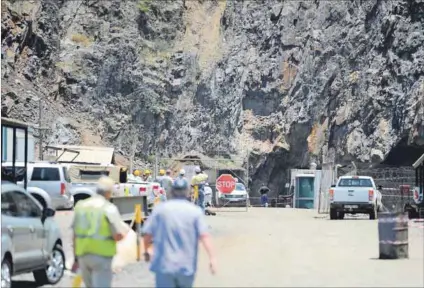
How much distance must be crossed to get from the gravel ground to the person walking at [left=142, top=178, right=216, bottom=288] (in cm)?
512

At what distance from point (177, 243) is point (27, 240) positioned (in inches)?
188

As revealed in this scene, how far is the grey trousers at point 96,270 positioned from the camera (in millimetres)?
9695

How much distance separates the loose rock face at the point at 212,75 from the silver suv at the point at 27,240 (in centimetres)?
4624

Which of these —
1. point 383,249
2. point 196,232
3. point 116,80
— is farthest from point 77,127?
point 196,232

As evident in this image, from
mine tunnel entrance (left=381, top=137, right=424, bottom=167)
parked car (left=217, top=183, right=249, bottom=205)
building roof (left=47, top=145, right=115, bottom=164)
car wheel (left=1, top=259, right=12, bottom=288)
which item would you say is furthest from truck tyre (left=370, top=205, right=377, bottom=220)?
mine tunnel entrance (left=381, top=137, right=424, bottom=167)

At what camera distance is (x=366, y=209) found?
30969 mm

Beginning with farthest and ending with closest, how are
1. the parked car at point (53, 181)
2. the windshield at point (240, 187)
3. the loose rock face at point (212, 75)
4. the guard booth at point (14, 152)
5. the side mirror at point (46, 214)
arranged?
the loose rock face at point (212, 75) < the windshield at point (240, 187) < the parked car at point (53, 181) < the guard booth at point (14, 152) < the side mirror at point (46, 214)

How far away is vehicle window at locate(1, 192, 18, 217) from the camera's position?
12133 mm

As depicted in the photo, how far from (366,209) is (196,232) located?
2350 centimetres

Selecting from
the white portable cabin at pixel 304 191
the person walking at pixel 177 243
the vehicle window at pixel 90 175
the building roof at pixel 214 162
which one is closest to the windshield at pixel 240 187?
the building roof at pixel 214 162

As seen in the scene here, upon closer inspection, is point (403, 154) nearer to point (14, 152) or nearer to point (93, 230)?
point (14, 152)

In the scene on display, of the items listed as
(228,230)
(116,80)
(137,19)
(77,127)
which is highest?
(137,19)

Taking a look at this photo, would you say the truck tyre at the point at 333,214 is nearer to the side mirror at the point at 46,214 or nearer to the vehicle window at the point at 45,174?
the vehicle window at the point at 45,174

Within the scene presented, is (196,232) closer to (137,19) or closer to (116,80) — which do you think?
(116,80)
